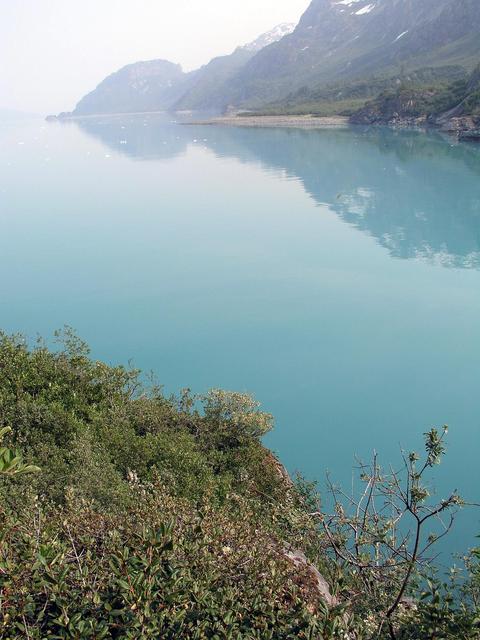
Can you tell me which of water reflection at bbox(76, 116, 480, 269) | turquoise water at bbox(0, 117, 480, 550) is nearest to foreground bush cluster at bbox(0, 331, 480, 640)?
turquoise water at bbox(0, 117, 480, 550)

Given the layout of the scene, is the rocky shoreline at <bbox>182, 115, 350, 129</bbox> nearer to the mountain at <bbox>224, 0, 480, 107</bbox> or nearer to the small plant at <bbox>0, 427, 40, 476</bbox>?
the mountain at <bbox>224, 0, 480, 107</bbox>

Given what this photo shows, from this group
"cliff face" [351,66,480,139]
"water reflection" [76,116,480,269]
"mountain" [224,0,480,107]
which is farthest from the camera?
"mountain" [224,0,480,107]

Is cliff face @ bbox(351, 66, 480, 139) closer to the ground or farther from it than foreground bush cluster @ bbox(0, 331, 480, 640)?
farther from it

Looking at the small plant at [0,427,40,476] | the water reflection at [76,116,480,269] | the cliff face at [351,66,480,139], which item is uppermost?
the cliff face at [351,66,480,139]

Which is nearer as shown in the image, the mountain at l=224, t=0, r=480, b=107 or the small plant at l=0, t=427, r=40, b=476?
the small plant at l=0, t=427, r=40, b=476

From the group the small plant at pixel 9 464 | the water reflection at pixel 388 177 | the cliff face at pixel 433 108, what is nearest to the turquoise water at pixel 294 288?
the water reflection at pixel 388 177

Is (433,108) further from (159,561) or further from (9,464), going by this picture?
(9,464)

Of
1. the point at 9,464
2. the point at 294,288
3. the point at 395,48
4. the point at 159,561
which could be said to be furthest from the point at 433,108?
the point at 9,464
